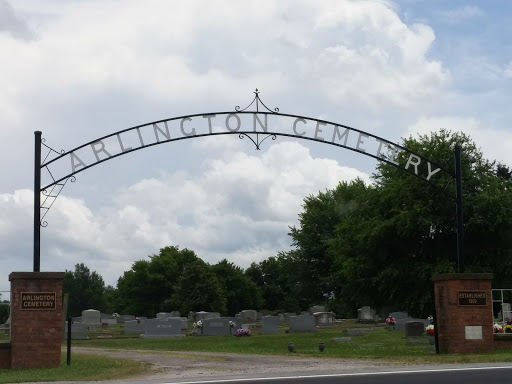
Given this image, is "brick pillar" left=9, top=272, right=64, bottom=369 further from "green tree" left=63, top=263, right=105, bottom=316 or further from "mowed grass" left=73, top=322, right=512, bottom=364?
"green tree" left=63, top=263, right=105, bottom=316

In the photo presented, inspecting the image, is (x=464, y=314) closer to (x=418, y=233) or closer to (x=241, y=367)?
(x=241, y=367)

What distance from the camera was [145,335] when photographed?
124 feet

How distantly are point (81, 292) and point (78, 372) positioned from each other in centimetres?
10729

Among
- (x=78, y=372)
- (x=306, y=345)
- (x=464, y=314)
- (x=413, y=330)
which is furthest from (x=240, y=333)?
(x=78, y=372)

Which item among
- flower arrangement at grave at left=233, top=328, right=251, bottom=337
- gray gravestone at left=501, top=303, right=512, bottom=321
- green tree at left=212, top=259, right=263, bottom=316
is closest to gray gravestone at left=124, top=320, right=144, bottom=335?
flower arrangement at grave at left=233, top=328, right=251, bottom=337

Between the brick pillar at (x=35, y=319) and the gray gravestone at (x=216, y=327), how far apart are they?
20715 millimetres

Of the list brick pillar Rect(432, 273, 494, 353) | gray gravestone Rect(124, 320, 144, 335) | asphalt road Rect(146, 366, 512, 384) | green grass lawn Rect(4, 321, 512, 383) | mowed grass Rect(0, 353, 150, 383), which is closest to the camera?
asphalt road Rect(146, 366, 512, 384)

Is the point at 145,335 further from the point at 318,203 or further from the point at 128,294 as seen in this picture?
the point at 128,294

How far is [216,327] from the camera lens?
38.4 metres

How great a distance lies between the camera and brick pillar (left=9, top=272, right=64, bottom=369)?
1752 centimetres

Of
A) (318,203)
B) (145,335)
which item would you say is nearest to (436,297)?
(145,335)

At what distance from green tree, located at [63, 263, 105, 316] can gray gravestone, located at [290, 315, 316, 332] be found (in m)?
83.8

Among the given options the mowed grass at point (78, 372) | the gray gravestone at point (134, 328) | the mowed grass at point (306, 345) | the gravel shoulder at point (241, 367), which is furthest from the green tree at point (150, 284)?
the mowed grass at point (78, 372)

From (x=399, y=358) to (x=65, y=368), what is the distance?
7.31 metres
